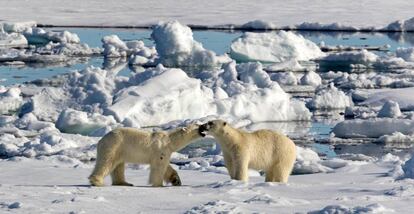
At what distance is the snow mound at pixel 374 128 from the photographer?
36.1ft

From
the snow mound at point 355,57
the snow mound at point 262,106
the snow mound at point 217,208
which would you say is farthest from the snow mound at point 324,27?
the snow mound at point 217,208

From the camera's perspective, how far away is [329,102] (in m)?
13.8

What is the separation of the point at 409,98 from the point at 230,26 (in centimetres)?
1692

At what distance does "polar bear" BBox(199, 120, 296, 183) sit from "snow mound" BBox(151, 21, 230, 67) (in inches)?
547

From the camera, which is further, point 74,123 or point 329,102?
point 329,102

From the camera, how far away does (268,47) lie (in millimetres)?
20266

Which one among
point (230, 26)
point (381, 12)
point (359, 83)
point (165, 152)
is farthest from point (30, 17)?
point (165, 152)

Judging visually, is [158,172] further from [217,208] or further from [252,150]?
[217,208]

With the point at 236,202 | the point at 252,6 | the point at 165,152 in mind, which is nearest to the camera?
the point at 236,202

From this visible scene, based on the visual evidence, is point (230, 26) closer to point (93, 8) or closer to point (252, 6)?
point (252, 6)

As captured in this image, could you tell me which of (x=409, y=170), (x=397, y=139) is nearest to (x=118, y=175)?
(x=409, y=170)

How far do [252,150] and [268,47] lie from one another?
15010mm

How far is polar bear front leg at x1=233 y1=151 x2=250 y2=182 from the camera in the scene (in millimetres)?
5285

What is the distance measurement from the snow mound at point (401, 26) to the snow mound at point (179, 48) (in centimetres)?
1149
